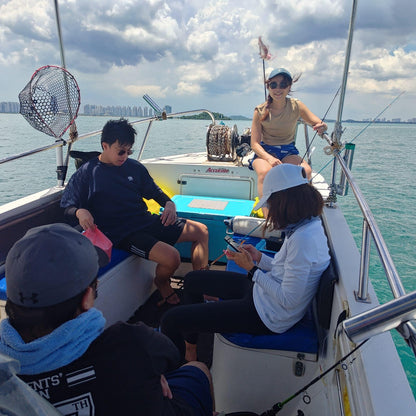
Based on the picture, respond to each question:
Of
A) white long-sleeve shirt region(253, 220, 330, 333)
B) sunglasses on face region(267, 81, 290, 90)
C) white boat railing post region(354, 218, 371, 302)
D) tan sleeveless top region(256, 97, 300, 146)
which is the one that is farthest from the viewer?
tan sleeveless top region(256, 97, 300, 146)

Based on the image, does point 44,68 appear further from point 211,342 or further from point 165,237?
point 211,342

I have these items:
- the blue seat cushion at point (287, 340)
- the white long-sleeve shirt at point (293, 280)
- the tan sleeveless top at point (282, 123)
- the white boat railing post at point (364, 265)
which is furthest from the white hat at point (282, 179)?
the tan sleeveless top at point (282, 123)

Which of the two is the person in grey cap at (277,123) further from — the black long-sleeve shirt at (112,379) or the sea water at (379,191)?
the black long-sleeve shirt at (112,379)

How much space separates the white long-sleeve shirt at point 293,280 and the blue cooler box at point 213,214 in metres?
1.54

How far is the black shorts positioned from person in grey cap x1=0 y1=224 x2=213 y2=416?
1.52 m

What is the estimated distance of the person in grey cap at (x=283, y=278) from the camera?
1474 mm

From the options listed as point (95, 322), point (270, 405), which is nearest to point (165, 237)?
point (270, 405)

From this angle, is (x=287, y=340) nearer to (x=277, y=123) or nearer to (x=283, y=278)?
(x=283, y=278)

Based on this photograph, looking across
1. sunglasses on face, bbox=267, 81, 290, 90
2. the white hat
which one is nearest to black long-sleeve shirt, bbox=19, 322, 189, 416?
the white hat

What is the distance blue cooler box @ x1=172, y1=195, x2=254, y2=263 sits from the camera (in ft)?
10.4

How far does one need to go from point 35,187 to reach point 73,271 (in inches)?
252

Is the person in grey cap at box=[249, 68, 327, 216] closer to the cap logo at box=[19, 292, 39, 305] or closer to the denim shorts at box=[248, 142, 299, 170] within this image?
the denim shorts at box=[248, 142, 299, 170]

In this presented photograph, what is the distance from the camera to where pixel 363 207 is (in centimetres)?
132

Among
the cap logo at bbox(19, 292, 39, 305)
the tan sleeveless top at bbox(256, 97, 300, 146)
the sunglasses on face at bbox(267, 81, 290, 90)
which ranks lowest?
the cap logo at bbox(19, 292, 39, 305)
